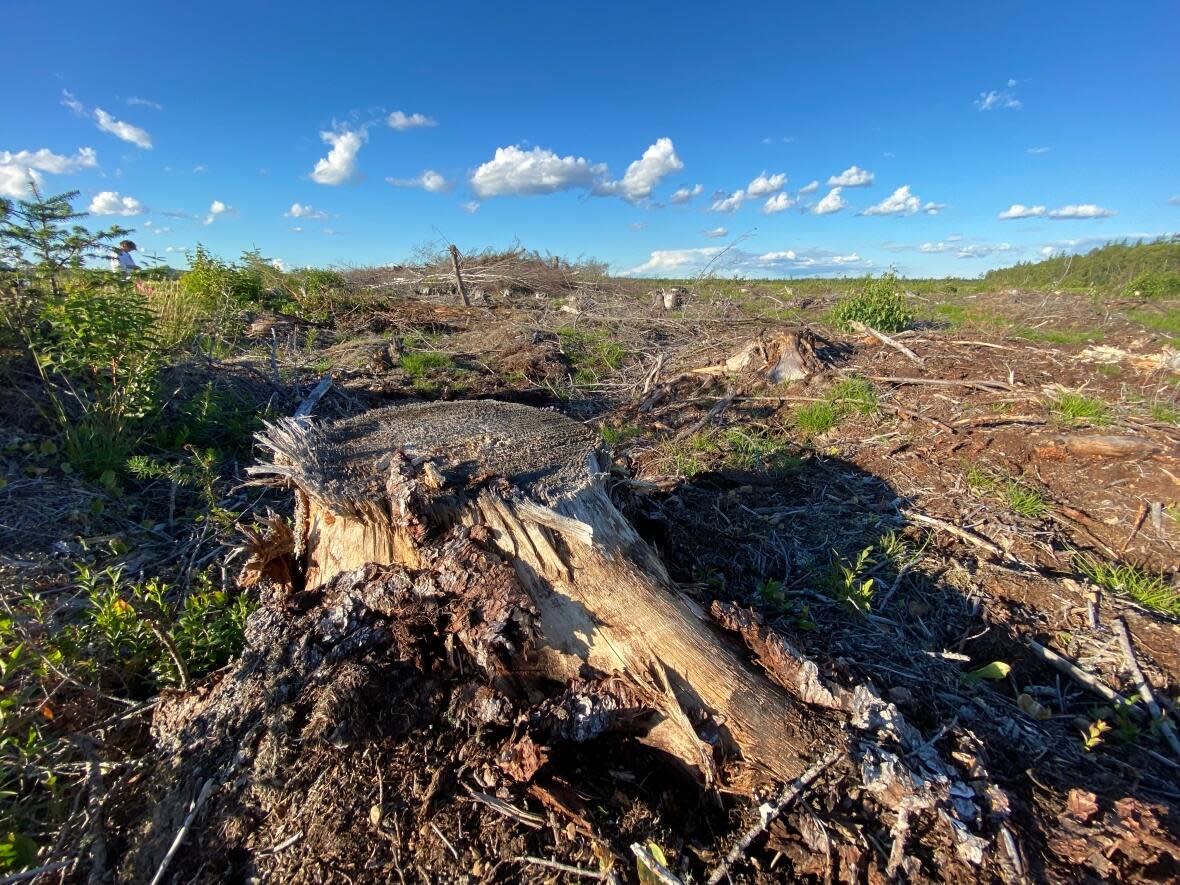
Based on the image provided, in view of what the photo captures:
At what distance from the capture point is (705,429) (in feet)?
14.3

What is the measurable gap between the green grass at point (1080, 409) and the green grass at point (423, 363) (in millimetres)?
5514

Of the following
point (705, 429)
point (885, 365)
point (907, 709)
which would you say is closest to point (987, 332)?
point (885, 365)

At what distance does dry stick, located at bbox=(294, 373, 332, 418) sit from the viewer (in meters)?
4.27

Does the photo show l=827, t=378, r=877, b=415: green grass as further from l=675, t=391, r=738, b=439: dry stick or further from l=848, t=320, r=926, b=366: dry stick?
l=848, t=320, r=926, b=366: dry stick

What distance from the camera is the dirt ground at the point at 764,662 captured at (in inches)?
47.9

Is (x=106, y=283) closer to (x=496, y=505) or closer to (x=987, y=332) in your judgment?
(x=496, y=505)

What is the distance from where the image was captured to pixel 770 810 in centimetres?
125

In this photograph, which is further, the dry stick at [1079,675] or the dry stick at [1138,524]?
the dry stick at [1138,524]

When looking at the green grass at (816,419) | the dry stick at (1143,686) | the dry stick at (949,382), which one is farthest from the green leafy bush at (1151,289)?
the dry stick at (1143,686)

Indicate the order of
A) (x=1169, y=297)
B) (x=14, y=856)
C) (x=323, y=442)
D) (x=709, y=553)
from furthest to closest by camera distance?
(x=1169, y=297) < (x=709, y=553) < (x=323, y=442) < (x=14, y=856)

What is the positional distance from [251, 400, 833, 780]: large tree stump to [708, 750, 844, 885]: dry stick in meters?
0.03

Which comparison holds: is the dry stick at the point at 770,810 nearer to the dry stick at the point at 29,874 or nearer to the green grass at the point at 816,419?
the dry stick at the point at 29,874

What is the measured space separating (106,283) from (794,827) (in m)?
4.52

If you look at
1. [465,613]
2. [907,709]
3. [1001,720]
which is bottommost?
[1001,720]
